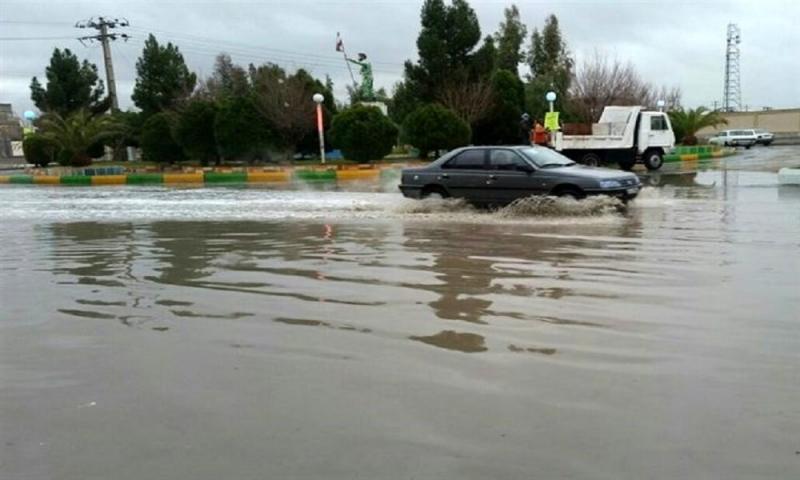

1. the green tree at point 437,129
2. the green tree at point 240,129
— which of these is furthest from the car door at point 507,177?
the green tree at point 240,129

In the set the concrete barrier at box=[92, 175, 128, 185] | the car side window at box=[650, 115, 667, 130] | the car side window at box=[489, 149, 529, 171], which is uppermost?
the car side window at box=[650, 115, 667, 130]

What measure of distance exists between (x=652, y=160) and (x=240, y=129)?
607 inches

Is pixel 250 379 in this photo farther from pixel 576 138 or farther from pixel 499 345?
pixel 576 138

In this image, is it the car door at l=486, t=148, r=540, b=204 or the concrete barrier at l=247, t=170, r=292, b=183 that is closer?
the car door at l=486, t=148, r=540, b=204

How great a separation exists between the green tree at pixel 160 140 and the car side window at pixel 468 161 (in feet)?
70.6

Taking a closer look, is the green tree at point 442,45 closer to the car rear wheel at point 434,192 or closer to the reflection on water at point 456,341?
the car rear wheel at point 434,192

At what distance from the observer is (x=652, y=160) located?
2458 centimetres

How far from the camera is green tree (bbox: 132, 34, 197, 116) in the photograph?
39.8 m

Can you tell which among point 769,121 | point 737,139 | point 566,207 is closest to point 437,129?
point 566,207

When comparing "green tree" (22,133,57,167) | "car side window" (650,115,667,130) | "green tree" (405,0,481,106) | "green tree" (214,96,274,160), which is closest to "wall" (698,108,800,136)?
"green tree" (405,0,481,106)

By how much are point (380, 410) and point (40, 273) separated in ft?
18.2

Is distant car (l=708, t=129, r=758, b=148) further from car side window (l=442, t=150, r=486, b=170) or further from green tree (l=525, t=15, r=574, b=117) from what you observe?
car side window (l=442, t=150, r=486, b=170)

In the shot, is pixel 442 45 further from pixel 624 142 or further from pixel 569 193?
pixel 569 193

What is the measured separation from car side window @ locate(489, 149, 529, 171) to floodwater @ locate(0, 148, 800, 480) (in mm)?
3006
